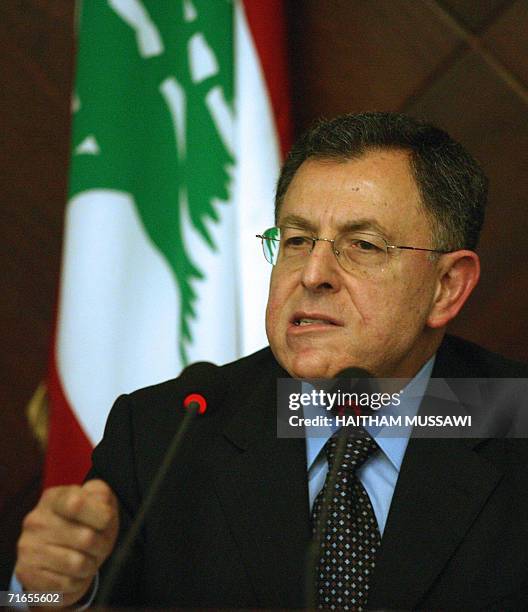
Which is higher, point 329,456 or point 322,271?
point 322,271

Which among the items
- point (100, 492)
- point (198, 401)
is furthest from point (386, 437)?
point (100, 492)

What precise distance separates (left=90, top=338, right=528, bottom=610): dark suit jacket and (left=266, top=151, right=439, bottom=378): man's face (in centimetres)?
20

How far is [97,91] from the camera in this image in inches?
102

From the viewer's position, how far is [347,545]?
1761 millimetres

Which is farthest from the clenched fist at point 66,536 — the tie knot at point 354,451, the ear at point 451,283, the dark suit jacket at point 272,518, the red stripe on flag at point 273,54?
the red stripe on flag at point 273,54

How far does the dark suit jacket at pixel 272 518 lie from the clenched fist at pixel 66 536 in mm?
323

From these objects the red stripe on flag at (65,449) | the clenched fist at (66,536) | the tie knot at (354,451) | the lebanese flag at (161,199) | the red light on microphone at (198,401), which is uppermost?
the lebanese flag at (161,199)

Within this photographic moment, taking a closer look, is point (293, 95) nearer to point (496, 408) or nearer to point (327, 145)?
point (327, 145)

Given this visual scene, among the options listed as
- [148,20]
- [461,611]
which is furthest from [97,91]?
[461,611]

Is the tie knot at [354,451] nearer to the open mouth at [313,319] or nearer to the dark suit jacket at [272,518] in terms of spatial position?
the dark suit jacket at [272,518]

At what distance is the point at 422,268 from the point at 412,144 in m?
0.30

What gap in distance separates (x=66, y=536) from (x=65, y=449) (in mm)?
1076

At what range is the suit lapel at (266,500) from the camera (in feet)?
5.88

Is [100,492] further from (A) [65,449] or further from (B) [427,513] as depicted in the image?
(A) [65,449]
